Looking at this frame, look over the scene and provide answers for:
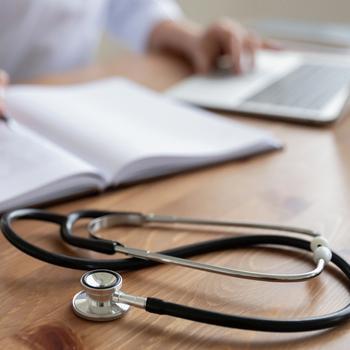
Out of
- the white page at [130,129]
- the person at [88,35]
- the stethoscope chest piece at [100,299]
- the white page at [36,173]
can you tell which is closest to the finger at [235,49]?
the person at [88,35]

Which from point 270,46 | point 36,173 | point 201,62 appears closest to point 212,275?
point 36,173

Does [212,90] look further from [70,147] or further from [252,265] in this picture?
[252,265]

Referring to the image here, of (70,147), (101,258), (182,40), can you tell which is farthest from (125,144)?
(182,40)

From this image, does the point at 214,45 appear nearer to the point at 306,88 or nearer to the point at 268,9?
the point at 306,88

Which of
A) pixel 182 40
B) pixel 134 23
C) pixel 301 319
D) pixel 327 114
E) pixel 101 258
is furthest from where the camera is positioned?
pixel 134 23

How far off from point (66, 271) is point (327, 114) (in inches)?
21.0

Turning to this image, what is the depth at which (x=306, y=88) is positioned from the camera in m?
1.06

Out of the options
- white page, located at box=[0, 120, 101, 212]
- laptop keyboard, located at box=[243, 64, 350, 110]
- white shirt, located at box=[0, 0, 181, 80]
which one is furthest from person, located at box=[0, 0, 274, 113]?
white page, located at box=[0, 120, 101, 212]

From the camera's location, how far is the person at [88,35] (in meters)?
1.23

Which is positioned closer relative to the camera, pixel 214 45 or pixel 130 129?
pixel 130 129

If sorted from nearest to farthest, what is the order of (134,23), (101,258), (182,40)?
(101,258) → (182,40) → (134,23)

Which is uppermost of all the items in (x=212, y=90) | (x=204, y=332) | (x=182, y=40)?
(x=182, y=40)

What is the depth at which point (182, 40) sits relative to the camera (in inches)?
50.7

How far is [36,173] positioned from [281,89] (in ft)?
1.69
